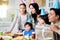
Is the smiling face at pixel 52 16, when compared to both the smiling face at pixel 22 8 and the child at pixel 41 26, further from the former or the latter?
the smiling face at pixel 22 8

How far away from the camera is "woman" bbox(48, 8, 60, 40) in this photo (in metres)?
1.36

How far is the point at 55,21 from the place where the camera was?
1369 mm

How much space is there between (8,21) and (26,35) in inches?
7.4

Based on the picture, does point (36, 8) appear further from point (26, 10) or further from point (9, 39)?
point (9, 39)

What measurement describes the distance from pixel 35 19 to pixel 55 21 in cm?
16

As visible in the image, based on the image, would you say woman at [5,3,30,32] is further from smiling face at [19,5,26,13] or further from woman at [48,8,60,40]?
woman at [48,8,60,40]

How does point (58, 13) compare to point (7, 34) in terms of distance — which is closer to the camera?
point (58, 13)

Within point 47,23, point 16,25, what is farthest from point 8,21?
point 47,23

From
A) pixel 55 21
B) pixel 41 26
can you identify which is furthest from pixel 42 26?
pixel 55 21

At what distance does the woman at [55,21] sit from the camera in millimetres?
1360

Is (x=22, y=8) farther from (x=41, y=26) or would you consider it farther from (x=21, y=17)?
(x=41, y=26)

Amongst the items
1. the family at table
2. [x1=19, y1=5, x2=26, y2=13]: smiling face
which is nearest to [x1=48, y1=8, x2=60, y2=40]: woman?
the family at table

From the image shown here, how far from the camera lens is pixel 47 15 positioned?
1388 mm

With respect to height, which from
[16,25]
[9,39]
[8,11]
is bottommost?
[9,39]
